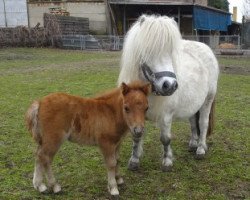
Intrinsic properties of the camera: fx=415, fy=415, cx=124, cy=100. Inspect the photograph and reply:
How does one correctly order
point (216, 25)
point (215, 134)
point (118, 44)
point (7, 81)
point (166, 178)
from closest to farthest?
1. point (166, 178)
2. point (215, 134)
3. point (7, 81)
4. point (118, 44)
5. point (216, 25)

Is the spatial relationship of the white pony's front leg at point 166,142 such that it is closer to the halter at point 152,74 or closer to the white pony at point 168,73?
the white pony at point 168,73

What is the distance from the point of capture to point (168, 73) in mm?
4137

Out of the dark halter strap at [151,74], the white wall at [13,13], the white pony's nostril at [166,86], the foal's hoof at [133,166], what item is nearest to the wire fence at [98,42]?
the white wall at [13,13]

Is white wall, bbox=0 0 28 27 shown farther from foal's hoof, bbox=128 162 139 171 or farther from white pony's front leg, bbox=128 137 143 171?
foal's hoof, bbox=128 162 139 171

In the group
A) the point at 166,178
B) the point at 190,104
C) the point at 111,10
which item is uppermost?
the point at 111,10

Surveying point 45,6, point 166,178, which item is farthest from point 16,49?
point 166,178

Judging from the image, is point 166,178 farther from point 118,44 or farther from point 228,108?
point 118,44

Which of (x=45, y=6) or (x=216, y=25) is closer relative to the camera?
(x=45, y=6)

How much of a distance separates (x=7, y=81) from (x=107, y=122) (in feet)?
28.4

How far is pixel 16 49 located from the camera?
2384 cm

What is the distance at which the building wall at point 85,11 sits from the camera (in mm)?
30844

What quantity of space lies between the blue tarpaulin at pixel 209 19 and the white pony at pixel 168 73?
26.2 meters

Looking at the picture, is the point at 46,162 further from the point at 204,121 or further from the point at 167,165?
the point at 204,121

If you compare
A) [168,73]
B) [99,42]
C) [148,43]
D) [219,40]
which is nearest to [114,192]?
[168,73]
